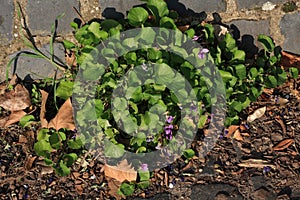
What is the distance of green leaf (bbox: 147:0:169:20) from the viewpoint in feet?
10.5

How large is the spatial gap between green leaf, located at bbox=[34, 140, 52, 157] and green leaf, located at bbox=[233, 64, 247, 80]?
119 centimetres

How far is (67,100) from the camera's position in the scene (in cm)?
333

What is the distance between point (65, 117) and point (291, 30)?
4.92 feet

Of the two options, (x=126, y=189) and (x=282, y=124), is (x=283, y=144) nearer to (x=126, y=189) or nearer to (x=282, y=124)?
(x=282, y=124)

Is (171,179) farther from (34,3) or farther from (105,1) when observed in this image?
(34,3)

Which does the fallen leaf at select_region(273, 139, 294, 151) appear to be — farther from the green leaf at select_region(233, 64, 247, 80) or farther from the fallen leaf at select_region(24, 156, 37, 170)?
the fallen leaf at select_region(24, 156, 37, 170)

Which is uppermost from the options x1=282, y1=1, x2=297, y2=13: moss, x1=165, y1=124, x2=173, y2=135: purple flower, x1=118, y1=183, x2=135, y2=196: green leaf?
x1=282, y1=1, x2=297, y2=13: moss

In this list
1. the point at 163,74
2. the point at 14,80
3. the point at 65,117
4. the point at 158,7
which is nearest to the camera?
the point at 163,74

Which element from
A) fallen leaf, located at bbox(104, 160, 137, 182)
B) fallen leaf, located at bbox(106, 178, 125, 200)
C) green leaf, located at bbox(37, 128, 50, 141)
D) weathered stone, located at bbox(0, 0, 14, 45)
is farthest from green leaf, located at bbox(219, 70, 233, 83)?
weathered stone, located at bbox(0, 0, 14, 45)

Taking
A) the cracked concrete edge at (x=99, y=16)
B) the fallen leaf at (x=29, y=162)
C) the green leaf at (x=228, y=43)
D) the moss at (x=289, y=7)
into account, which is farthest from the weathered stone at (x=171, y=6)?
the fallen leaf at (x=29, y=162)

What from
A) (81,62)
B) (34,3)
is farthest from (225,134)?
(34,3)

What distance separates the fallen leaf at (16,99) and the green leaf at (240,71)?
1268 millimetres

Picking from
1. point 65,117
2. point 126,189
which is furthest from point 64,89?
point 126,189

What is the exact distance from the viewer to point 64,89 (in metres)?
3.35
